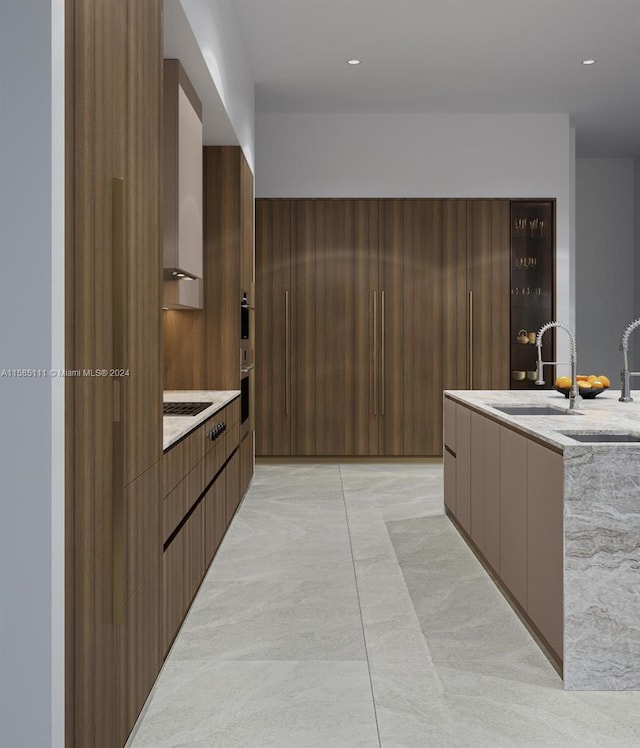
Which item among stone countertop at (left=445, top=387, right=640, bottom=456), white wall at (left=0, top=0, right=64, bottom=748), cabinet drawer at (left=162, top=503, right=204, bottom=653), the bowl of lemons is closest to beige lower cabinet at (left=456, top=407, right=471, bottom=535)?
stone countertop at (left=445, top=387, right=640, bottom=456)

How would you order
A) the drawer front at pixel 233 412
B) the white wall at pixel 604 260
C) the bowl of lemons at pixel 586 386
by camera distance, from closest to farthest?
the bowl of lemons at pixel 586 386 → the drawer front at pixel 233 412 → the white wall at pixel 604 260

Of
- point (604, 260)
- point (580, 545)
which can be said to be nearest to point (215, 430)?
point (580, 545)

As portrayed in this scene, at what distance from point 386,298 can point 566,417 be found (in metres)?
3.76

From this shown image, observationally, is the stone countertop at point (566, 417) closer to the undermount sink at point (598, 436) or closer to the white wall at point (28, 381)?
the undermount sink at point (598, 436)

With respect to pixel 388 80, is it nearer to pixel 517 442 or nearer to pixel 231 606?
pixel 517 442

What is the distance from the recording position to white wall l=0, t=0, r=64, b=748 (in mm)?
1415

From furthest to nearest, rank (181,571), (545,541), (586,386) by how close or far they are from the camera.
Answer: (586,386)
(181,571)
(545,541)

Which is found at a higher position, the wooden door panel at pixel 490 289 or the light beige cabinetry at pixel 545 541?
the wooden door panel at pixel 490 289

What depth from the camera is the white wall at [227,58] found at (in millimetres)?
3420

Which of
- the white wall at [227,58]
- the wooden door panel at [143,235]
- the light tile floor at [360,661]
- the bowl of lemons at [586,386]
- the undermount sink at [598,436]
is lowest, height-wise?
the light tile floor at [360,661]

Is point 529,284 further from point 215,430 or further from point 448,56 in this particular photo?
point 215,430

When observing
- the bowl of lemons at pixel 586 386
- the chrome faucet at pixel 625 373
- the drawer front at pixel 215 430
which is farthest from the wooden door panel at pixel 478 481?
the drawer front at pixel 215 430

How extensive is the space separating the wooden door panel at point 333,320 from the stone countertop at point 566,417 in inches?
87.5

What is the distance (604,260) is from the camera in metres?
8.23
